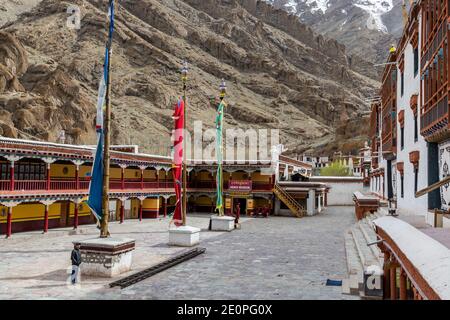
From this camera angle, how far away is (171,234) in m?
22.6

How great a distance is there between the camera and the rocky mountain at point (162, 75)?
8462cm

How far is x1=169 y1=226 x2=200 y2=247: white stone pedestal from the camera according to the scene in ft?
72.8

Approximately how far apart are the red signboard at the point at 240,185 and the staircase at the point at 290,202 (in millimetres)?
2734

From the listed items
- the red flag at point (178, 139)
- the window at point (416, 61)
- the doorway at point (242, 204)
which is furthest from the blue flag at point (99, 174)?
the doorway at point (242, 204)

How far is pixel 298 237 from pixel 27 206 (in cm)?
1890

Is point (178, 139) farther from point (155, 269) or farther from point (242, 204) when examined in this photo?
point (242, 204)

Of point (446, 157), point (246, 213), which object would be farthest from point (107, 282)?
point (246, 213)

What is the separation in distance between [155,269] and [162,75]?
116m

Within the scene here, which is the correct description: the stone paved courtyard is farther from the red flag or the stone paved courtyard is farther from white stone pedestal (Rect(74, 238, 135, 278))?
the red flag

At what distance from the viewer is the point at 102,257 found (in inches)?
596

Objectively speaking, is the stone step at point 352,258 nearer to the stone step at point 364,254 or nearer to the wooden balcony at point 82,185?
the stone step at point 364,254

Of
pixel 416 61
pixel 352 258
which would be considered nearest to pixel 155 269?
pixel 352 258

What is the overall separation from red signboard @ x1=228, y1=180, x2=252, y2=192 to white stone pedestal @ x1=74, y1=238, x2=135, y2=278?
28507mm

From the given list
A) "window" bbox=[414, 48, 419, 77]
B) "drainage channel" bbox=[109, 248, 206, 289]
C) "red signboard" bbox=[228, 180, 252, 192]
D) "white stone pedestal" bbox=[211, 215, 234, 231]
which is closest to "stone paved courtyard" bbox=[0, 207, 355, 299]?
"drainage channel" bbox=[109, 248, 206, 289]
